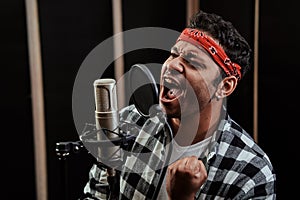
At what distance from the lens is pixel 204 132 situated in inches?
55.0

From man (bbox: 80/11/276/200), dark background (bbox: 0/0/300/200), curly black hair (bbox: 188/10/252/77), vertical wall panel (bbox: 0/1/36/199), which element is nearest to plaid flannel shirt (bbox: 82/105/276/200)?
man (bbox: 80/11/276/200)

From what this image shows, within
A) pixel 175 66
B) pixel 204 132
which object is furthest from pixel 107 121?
pixel 204 132

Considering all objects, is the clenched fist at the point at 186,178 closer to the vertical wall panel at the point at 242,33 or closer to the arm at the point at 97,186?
the arm at the point at 97,186

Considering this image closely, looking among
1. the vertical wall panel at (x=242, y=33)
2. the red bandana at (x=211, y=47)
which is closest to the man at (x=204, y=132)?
the red bandana at (x=211, y=47)

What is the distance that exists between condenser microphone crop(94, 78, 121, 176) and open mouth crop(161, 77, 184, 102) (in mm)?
235

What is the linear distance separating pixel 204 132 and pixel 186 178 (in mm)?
417

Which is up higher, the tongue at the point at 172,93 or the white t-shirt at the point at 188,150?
the tongue at the point at 172,93

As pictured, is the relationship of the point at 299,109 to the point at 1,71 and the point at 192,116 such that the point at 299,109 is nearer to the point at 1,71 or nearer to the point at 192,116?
the point at 192,116

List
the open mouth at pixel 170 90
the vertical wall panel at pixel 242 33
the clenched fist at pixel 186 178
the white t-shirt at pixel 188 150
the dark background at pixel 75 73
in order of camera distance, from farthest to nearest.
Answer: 1. the vertical wall panel at pixel 242 33
2. the dark background at pixel 75 73
3. the white t-shirt at pixel 188 150
4. the open mouth at pixel 170 90
5. the clenched fist at pixel 186 178

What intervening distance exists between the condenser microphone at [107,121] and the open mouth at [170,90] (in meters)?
0.23

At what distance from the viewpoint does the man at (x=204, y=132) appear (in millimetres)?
1305

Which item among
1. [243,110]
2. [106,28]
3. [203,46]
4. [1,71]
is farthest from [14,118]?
[203,46]

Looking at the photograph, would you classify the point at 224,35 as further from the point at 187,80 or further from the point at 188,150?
the point at 188,150

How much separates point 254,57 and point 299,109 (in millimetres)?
333
